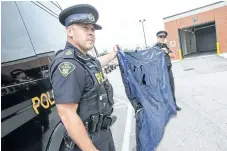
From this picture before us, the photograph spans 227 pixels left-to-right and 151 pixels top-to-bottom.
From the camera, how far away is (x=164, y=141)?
363 cm

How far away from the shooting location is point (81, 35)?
176cm

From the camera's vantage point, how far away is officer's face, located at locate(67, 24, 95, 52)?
175cm

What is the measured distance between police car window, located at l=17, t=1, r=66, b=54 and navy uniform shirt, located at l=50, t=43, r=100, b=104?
55cm

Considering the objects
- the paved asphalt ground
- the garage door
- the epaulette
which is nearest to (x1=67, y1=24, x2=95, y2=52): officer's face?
the epaulette

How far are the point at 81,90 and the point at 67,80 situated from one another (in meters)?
0.13

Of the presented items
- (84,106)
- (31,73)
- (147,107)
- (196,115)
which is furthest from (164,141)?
(31,73)

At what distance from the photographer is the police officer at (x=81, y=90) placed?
1.50 m

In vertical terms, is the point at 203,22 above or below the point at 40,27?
below

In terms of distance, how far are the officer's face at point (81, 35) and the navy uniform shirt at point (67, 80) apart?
0.76 ft

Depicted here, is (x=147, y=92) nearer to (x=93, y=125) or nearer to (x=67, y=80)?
(x=93, y=125)

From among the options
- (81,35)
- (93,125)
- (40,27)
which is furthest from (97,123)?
(40,27)

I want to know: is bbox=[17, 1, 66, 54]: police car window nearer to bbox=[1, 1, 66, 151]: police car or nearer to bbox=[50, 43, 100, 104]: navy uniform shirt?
bbox=[1, 1, 66, 151]: police car

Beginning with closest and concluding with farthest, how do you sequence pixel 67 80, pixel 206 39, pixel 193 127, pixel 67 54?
pixel 67 80 < pixel 67 54 < pixel 193 127 < pixel 206 39

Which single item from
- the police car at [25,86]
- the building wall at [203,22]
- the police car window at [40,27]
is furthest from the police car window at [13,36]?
the building wall at [203,22]
